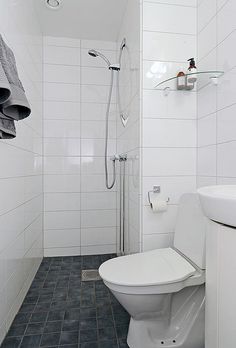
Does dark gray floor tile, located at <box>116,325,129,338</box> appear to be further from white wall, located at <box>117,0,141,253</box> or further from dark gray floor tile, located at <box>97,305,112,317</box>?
white wall, located at <box>117,0,141,253</box>

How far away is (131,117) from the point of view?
1.85 metres

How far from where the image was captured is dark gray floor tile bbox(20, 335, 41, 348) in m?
1.26

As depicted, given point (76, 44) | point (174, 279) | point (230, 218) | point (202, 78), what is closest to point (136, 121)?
point (202, 78)

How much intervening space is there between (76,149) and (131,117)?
0.88 metres

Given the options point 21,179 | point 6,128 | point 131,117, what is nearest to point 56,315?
point 21,179

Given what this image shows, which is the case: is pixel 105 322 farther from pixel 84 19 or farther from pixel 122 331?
pixel 84 19

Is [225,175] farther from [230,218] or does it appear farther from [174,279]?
[230,218]

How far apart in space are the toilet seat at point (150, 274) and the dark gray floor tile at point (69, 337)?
46 cm

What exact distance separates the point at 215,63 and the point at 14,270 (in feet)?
5.83

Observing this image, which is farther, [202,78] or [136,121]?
[136,121]

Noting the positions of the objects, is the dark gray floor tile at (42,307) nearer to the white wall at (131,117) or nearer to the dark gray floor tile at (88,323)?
the dark gray floor tile at (88,323)

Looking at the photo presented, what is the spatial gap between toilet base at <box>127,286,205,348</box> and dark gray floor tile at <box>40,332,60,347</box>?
0.40 metres

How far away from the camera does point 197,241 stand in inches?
49.5

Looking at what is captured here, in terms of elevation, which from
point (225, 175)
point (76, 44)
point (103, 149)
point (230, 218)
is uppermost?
point (76, 44)
